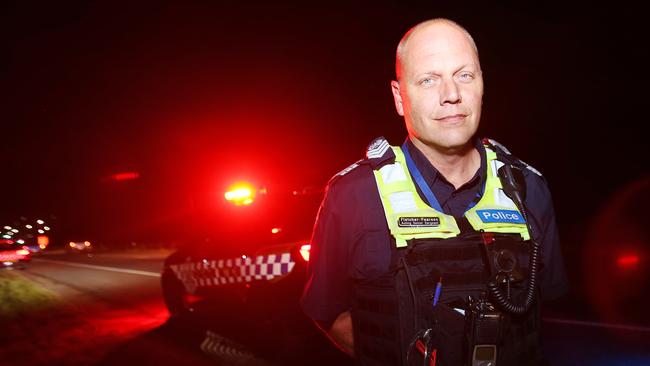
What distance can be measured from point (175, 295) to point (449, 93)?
21.3 feet

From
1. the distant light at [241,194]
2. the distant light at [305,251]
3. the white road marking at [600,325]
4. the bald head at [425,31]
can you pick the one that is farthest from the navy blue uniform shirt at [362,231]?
the white road marking at [600,325]

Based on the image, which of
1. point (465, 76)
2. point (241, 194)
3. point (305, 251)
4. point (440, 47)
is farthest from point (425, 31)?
point (241, 194)

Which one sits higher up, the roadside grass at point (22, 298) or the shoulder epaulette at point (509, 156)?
the shoulder epaulette at point (509, 156)

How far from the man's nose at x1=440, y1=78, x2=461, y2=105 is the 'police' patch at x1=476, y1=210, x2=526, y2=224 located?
0.36 metres

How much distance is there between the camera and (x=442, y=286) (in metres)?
1.52

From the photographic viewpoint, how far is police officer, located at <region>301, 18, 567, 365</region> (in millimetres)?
1503

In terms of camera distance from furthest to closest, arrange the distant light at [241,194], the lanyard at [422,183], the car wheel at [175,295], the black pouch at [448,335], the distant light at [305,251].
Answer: the car wheel at [175,295], the distant light at [241,194], the distant light at [305,251], the lanyard at [422,183], the black pouch at [448,335]

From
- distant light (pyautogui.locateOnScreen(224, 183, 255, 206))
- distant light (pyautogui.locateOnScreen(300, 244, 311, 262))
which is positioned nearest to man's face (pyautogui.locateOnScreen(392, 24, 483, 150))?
distant light (pyautogui.locateOnScreen(300, 244, 311, 262))

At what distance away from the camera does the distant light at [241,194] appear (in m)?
5.03

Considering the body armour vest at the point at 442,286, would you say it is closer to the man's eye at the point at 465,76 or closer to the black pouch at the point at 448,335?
the black pouch at the point at 448,335

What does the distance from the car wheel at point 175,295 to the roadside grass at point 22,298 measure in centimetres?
332

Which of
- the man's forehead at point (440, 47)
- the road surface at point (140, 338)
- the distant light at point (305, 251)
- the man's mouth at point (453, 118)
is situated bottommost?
the road surface at point (140, 338)

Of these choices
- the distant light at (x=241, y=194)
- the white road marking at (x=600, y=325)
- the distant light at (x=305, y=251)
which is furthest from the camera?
the white road marking at (x=600, y=325)

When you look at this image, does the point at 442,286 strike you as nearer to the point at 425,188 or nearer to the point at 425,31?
the point at 425,188
